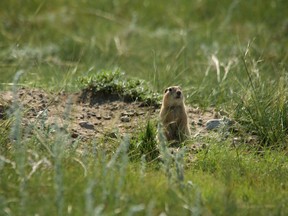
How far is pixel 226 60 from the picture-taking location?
8.86 metres

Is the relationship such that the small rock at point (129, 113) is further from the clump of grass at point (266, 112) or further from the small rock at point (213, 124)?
the clump of grass at point (266, 112)

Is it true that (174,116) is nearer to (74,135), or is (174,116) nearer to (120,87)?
(120,87)

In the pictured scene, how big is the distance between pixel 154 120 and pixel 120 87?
848mm

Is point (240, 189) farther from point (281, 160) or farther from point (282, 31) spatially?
point (282, 31)

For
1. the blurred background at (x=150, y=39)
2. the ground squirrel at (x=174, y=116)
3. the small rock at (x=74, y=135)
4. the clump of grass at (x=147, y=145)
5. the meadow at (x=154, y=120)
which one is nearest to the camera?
the meadow at (x=154, y=120)

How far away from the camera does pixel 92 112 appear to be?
6.95 m

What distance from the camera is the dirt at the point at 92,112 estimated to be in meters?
6.39

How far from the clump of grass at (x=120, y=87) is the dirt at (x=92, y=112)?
5cm

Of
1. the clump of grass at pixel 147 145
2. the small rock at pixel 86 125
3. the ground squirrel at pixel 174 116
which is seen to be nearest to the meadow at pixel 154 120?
the clump of grass at pixel 147 145

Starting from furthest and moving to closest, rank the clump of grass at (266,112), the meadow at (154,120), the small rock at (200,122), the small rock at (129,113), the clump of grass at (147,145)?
the small rock at (200,122) → the small rock at (129,113) → the clump of grass at (266,112) → the clump of grass at (147,145) → the meadow at (154,120)

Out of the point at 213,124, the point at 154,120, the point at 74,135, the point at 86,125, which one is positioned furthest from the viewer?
the point at 213,124

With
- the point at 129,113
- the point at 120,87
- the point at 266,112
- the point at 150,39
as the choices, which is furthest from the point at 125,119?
the point at 150,39

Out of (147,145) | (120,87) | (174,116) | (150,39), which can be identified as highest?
(150,39)

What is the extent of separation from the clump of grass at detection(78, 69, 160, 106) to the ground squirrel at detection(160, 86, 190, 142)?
1.08 feet
